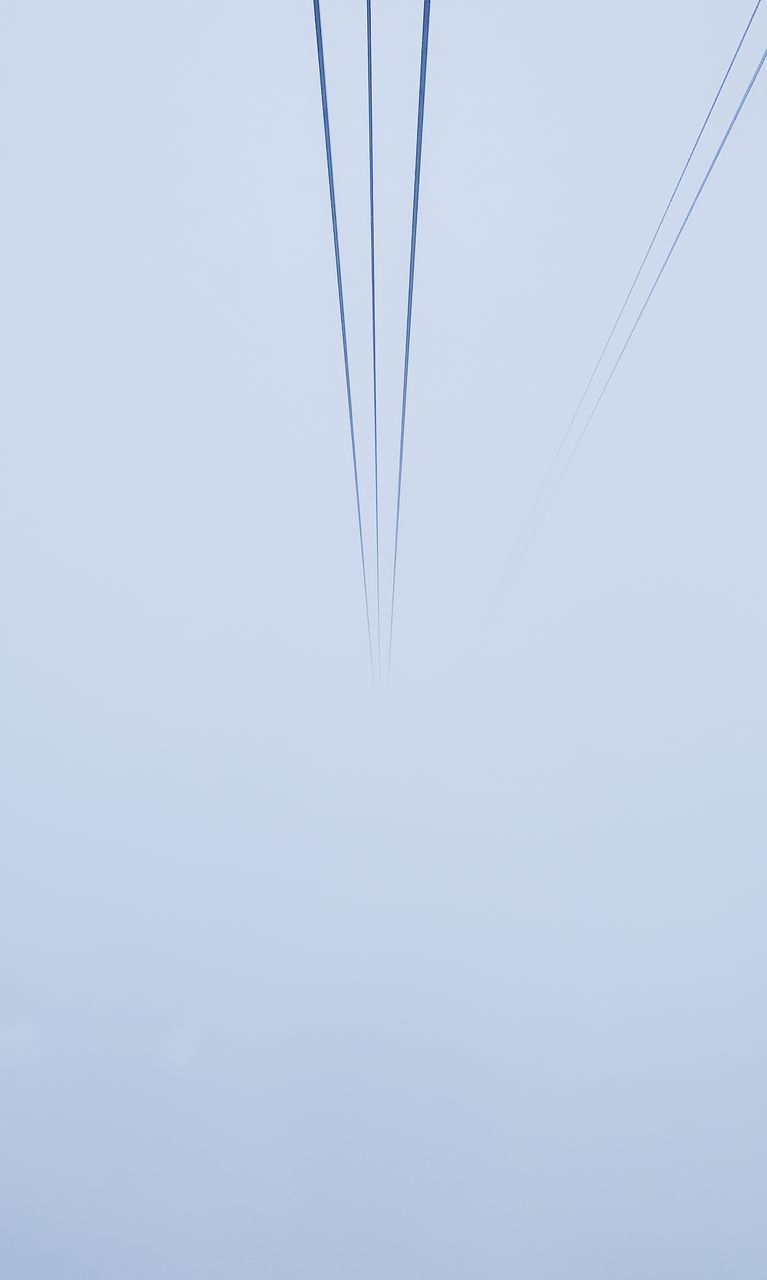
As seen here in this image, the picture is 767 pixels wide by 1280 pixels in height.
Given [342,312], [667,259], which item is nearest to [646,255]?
[667,259]

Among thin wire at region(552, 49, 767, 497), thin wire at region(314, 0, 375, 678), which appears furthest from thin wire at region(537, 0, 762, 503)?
thin wire at region(314, 0, 375, 678)

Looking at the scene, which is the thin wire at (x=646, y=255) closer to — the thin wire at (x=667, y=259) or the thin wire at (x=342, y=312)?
the thin wire at (x=667, y=259)

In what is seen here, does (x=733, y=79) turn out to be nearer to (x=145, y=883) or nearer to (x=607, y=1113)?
(x=145, y=883)

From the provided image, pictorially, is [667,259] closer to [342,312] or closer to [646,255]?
[646,255]

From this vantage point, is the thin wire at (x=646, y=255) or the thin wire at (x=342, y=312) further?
the thin wire at (x=646, y=255)

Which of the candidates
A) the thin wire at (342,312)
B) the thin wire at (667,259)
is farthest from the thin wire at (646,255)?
the thin wire at (342,312)

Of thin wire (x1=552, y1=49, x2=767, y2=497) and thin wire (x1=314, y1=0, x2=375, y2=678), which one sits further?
thin wire (x1=552, y1=49, x2=767, y2=497)

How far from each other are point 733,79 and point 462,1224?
13954mm

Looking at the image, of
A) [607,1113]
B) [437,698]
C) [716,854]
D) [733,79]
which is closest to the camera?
[733,79]

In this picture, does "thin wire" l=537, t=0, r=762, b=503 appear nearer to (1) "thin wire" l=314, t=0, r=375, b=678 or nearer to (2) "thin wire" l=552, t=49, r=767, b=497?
(2) "thin wire" l=552, t=49, r=767, b=497

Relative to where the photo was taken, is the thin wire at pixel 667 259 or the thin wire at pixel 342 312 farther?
the thin wire at pixel 667 259

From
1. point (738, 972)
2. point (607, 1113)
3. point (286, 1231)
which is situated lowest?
point (286, 1231)

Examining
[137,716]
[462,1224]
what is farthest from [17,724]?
[462,1224]

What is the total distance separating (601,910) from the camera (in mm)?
10242
